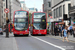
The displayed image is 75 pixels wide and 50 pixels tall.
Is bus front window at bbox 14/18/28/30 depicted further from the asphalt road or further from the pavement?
the asphalt road

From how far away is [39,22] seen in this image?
3669cm

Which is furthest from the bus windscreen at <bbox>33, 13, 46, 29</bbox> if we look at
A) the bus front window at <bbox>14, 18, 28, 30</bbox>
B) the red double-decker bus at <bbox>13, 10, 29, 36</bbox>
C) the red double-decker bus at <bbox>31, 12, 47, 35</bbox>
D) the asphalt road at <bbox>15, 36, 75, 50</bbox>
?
the asphalt road at <bbox>15, 36, 75, 50</bbox>

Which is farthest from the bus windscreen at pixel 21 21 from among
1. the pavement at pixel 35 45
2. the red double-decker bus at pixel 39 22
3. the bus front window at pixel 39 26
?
the pavement at pixel 35 45

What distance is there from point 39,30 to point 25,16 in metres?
4.09

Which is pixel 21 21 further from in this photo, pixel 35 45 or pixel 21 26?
pixel 35 45

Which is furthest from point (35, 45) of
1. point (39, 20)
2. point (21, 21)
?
point (39, 20)

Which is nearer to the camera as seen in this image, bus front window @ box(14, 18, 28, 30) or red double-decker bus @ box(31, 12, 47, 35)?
bus front window @ box(14, 18, 28, 30)

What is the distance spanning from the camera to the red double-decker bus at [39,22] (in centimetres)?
3638

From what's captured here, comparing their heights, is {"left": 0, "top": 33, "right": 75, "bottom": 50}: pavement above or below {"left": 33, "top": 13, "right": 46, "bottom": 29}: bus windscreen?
below

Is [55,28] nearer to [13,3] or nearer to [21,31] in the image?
[21,31]

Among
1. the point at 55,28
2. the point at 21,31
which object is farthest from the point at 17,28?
the point at 55,28

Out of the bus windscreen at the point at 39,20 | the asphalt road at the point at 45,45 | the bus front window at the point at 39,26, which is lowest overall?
the asphalt road at the point at 45,45

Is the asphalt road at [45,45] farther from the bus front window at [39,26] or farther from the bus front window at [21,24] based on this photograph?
the bus front window at [39,26]

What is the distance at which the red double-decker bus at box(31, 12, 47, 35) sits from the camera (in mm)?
36375
